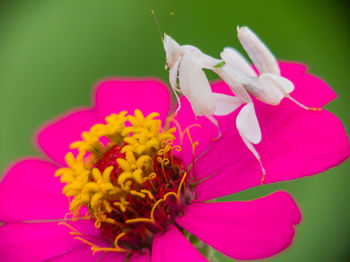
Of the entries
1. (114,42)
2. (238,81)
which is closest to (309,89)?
(238,81)

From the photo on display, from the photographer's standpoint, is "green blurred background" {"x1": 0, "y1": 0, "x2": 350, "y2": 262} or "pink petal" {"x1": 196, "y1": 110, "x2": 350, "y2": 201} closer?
"pink petal" {"x1": 196, "y1": 110, "x2": 350, "y2": 201}

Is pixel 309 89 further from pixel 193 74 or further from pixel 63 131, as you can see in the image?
pixel 63 131

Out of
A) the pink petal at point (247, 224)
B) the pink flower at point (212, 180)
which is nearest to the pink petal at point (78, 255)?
the pink flower at point (212, 180)

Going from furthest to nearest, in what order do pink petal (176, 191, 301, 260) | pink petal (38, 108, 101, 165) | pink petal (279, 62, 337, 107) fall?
pink petal (38, 108, 101, 165) < pink petal (279, 62, 337, 107) < pink petal (176, 191, 301, 260)

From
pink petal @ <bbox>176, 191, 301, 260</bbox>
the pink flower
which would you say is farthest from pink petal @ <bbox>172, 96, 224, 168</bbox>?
pink petal @ <bbox>176, 191, 301, 260</bbox>

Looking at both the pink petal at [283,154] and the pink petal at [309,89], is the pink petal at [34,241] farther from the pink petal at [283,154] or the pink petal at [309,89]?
the pink petal at [309,89]

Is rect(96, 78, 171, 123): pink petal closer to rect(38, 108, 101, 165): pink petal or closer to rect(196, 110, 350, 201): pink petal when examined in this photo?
rect(38, 108, 101, 165): pink petal

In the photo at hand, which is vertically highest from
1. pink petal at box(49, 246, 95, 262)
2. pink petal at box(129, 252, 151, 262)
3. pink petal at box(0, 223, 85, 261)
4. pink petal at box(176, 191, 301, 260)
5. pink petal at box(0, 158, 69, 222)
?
pink petal at box(0, 158, 69, 222)
